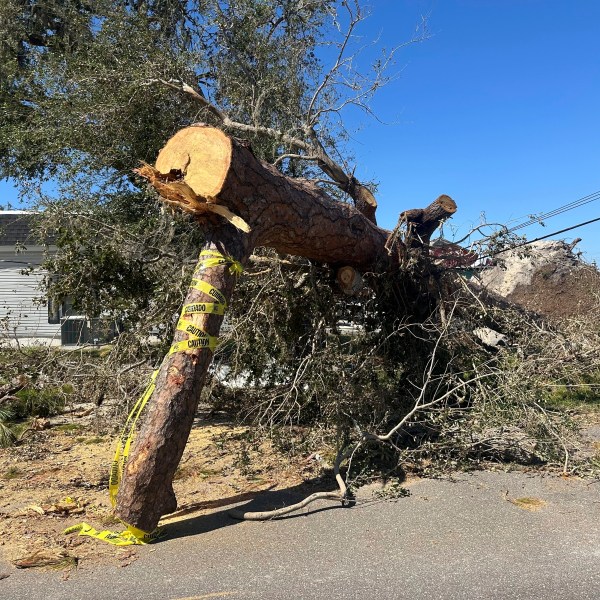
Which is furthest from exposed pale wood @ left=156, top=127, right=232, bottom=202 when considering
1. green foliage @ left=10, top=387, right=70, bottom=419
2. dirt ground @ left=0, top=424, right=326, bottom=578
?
green foliage @ left=10, top=387, right=70, bottom=419

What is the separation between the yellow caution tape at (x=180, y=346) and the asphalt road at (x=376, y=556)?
0.49 feet

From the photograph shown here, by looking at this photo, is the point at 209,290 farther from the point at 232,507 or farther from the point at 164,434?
the point at 232,507

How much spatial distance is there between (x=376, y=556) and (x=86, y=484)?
2702 mm

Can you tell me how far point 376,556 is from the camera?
3578 millimetres

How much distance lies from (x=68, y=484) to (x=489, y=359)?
4050 mm

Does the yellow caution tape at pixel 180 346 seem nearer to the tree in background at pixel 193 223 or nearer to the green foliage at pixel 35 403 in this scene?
the tree in background at pixel 193 223

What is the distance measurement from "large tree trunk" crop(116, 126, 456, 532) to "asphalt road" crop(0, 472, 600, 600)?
41cm

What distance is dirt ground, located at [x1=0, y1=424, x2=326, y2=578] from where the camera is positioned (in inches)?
148

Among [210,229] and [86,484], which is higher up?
[210,229]

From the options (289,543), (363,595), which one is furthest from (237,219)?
(363,595)

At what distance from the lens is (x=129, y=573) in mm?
3404

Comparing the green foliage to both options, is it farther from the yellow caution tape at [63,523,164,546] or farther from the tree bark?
the tree bark

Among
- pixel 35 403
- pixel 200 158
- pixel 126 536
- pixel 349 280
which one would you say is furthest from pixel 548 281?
pixel 126 536

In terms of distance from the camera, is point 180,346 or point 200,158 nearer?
point 180,346
